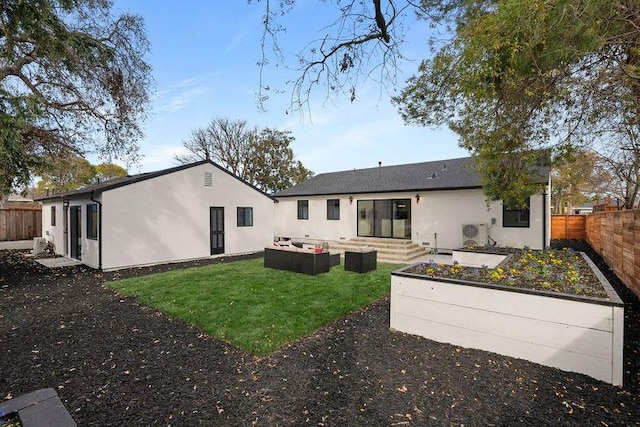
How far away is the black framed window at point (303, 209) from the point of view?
17.2 metres

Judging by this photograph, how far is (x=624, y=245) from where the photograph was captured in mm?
6750

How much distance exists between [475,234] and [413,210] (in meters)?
2.77

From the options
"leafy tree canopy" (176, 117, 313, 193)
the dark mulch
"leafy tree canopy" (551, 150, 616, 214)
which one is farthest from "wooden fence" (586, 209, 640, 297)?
"leafy tree canopy" (176, 117, 313, 193)

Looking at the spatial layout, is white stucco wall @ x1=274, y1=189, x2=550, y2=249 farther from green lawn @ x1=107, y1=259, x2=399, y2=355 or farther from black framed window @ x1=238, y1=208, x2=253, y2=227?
green lawn @ x1=107, y1=259, x2=399, y2=355

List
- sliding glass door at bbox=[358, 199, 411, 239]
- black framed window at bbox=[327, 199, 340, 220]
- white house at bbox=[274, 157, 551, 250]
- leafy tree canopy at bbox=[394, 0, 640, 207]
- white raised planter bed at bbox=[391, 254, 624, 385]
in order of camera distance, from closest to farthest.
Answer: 1. white raised planter bed at bbox=[391, 254, 624, 385]
2. leafy tree canopy at bbox=[394, 0, 640, 207]
3. white house at bbox=[274, 157, 551, 250]
4. sliding glass door at bbox=[358, 199, 411, 239]
5. black framed window at bbox=[327, 199, 340, 220]

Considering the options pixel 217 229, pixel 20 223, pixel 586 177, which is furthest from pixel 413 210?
pixel 20 223

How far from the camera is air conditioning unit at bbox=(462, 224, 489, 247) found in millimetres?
11555

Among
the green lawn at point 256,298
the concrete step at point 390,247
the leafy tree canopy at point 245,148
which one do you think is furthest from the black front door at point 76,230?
the leafy tree canopy at point 245,148

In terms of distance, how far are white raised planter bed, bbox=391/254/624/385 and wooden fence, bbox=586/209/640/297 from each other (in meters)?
2.29

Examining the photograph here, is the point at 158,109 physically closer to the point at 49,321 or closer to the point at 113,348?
the point at 49,321

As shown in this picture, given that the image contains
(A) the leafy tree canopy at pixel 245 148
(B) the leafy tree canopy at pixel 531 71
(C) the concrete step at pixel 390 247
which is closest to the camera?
(B) the leafy tree canopy at pixel 531 71

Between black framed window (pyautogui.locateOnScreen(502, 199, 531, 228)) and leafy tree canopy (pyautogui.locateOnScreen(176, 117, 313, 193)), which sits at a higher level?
leafy tree canopy (pyautogui.locateOnScreen(176, 117, 313, 193))

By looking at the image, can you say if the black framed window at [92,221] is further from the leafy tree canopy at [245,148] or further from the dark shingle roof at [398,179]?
the leafy tree canopy at [245,148]

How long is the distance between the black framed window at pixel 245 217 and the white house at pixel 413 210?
4162 mm
